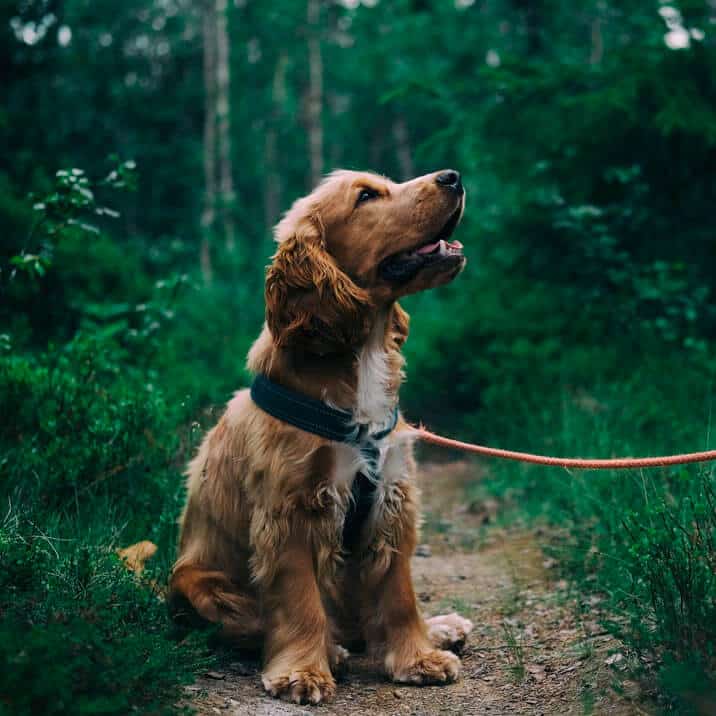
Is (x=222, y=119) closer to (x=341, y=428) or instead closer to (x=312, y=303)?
(x=312, y=303)

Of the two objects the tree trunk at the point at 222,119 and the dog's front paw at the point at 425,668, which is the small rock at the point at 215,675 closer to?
the dog's front paw at the point at 425,668

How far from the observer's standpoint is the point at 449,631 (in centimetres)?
375

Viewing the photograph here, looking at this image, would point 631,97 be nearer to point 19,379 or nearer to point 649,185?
point 649,185

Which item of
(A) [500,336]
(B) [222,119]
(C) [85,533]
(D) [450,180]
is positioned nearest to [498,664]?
(C) [85,533]

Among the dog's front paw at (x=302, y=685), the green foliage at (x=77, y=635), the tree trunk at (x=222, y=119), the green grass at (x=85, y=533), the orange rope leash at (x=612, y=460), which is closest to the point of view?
the green foliage at (x=77, y=635)

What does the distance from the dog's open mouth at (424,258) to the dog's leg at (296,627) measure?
3.66 feet

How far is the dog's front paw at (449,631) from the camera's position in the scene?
373 centimetres

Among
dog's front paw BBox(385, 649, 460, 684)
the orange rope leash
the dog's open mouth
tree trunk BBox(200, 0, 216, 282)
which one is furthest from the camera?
tree trunk BBox(200, 0, 216, 282)

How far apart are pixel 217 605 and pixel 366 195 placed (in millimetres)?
1771

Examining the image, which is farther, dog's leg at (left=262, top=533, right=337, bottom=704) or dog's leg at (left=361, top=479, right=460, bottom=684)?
dog's leg at (left=361, top=479, right=460, bottom=684)

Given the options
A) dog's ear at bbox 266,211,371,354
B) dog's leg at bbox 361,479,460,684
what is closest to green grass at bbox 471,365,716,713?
dog's leg at bbox 361,479,460,684

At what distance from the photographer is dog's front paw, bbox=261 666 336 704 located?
3.19 metres

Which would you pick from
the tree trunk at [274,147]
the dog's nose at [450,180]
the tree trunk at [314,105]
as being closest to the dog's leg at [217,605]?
the dog's nose at [450,180]

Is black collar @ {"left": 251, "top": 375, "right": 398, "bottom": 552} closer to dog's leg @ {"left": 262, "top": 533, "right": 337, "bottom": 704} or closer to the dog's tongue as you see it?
dog's leg @ {"left": 262, "top": 533, "right": 337, "bottom": 704}
